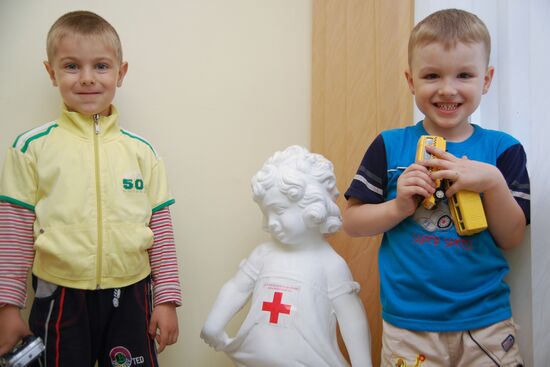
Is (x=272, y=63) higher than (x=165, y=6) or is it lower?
lower

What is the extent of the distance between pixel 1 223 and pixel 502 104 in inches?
48.6

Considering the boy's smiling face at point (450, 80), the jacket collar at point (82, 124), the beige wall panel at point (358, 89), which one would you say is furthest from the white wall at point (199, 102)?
the boy's smiling face at point (450, 80)

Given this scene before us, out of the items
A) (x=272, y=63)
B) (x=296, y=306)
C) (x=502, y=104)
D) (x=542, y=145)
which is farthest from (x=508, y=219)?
(x=272, y=63)

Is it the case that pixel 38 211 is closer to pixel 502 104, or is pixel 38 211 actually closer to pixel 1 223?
pixel 1 223

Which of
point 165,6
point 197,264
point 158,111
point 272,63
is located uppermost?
point 165,6

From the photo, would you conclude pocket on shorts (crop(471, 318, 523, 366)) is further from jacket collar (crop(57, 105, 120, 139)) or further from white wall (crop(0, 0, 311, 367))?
jacket collar (crop(57, 105, 120, 139))

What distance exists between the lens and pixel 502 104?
52.9 inches

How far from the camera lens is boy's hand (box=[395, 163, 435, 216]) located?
46.3 inches

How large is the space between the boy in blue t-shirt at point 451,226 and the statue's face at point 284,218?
162 millimetres

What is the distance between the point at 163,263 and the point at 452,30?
920mm

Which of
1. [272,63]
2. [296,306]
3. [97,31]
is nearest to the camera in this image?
[296,306]

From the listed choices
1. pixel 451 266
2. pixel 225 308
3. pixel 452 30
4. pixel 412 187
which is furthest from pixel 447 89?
pixel 225 308

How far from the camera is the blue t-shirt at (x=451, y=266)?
1.21 m

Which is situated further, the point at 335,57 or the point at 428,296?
the point at 335,57
